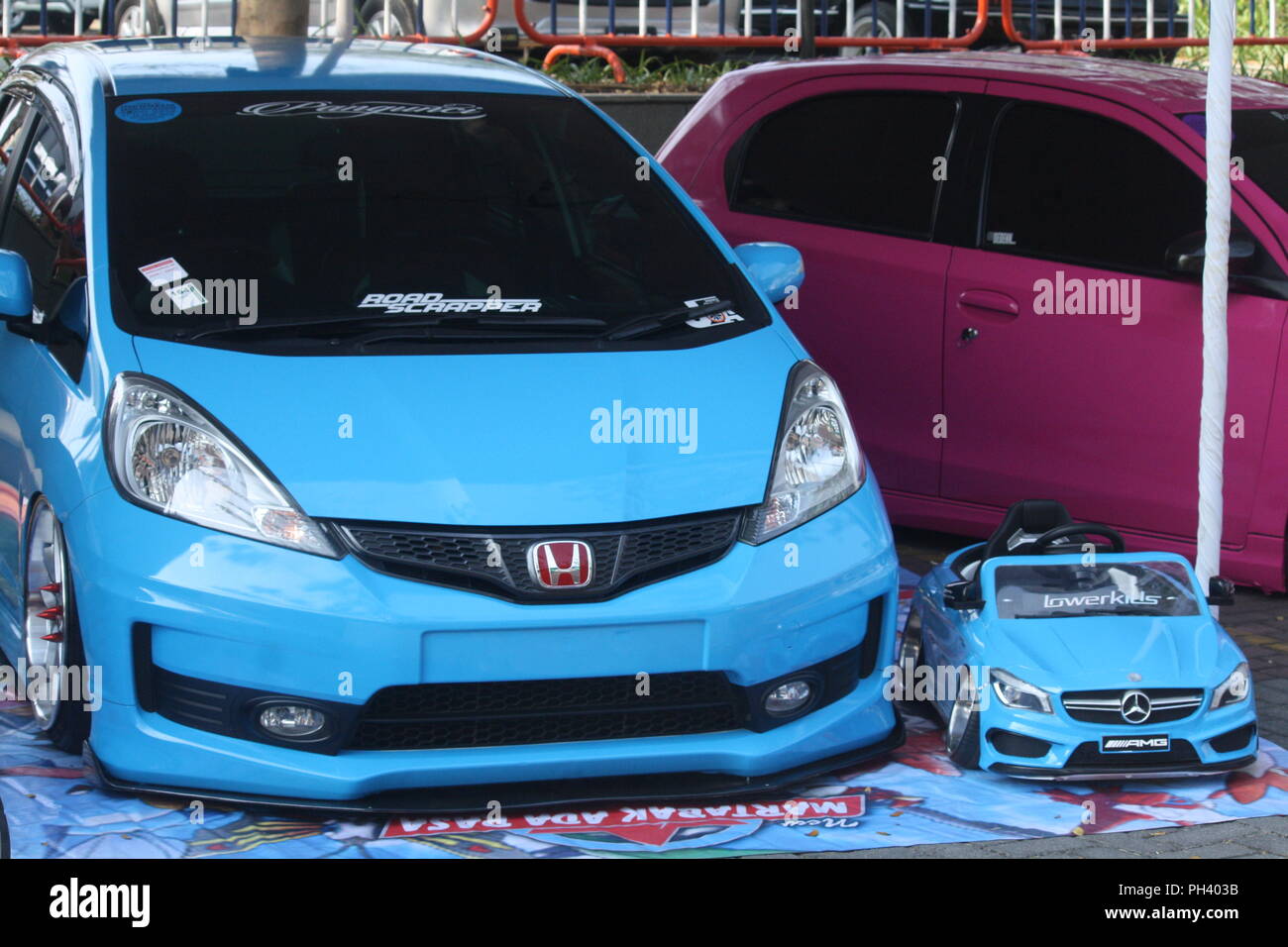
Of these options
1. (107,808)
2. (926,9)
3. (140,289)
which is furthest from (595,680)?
(926,9)

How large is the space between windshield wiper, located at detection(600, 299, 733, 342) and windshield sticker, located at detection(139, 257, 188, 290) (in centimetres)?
101

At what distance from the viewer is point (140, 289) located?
449 centimetres

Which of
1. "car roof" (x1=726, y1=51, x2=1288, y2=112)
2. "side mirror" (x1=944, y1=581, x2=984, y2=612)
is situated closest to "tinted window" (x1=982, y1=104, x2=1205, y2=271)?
"car roof" (x1=726, y1=51, x2=1288, y2=112)

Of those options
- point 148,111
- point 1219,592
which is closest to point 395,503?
point 148,111

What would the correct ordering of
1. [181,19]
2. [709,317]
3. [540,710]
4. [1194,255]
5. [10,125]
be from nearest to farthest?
[540,710], [709,317], [10,125], [1194,255], [181,19]

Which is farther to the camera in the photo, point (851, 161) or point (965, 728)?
point (851, 161)

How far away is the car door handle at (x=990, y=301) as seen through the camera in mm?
6465

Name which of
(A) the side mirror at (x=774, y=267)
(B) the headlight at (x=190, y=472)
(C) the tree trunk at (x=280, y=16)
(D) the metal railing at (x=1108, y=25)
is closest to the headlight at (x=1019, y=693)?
(A) the side mirror at (x=774, y=267)

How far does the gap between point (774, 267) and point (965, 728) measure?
137 centimetres

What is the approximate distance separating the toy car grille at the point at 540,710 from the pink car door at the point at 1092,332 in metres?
2.54

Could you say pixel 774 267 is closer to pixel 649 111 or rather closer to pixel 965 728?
pixel 965 728

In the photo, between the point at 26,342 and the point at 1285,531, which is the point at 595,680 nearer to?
the point at 26,342

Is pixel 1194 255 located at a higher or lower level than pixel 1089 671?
higher

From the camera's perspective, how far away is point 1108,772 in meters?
4.38
